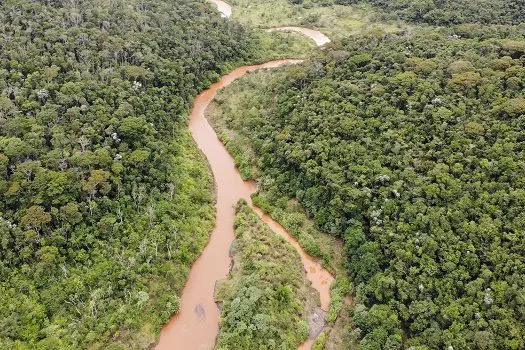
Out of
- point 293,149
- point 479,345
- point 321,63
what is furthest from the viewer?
point 321,63

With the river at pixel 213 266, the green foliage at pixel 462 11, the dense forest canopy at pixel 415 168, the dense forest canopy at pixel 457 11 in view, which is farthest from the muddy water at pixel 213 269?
the green foliage at pixel 462 11

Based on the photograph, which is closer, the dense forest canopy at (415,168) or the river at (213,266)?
the dense forest canopy at (415,168)

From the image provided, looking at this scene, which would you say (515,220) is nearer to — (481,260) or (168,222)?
(481,260)

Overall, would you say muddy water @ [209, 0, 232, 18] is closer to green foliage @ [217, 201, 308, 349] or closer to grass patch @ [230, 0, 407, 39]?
grass patch @ [230, 0, 407, 39]

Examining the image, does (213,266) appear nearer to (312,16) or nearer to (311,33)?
(311,33)

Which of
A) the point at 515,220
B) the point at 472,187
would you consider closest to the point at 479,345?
the point at 515,220

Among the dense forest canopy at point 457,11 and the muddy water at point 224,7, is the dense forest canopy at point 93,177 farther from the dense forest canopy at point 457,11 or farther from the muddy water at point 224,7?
the dense forest canopy at point 457,11

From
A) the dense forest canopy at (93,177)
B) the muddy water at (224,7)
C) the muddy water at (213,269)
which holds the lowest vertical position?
the muddy water at (213,269)
